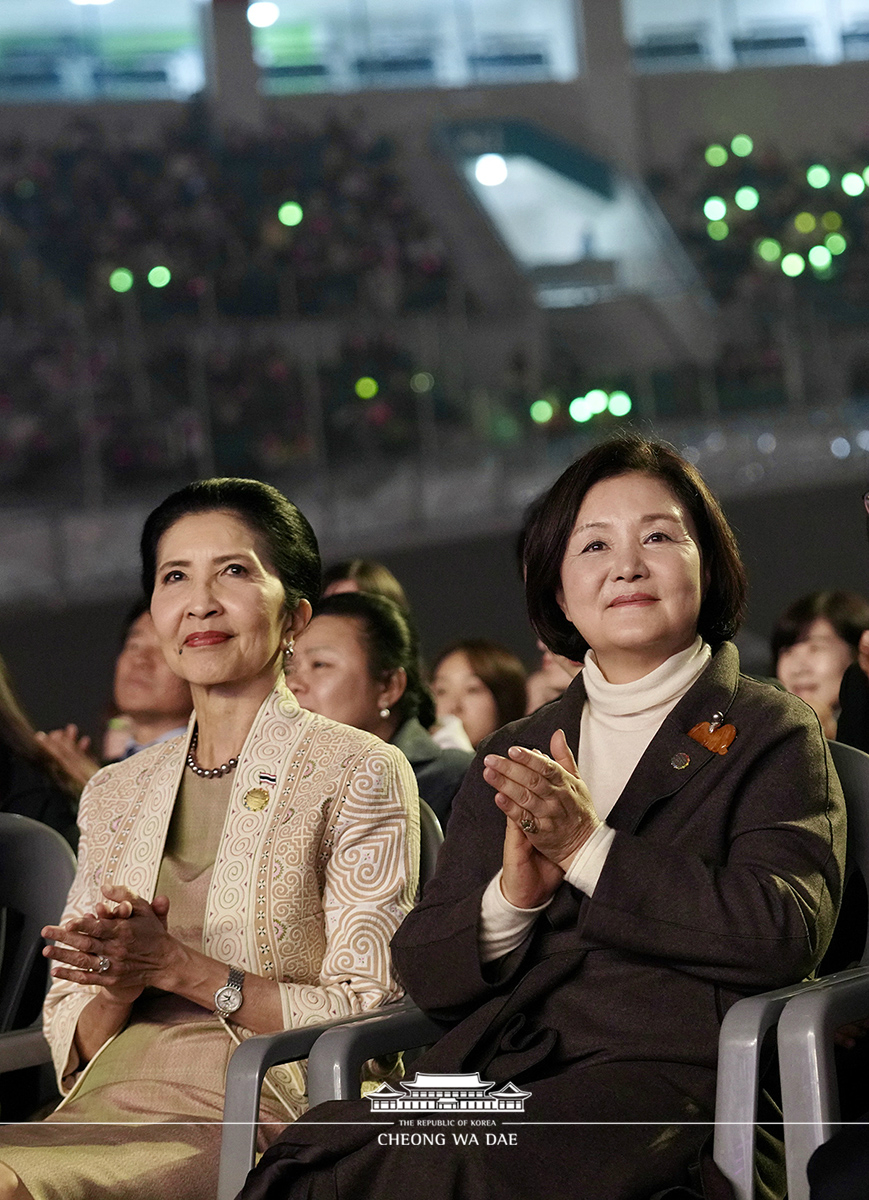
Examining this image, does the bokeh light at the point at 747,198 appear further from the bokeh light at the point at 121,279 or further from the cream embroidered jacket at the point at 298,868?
the cream embroidered jacket at the point at 298,868

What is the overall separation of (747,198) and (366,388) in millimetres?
2002

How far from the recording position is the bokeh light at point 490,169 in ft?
21.5

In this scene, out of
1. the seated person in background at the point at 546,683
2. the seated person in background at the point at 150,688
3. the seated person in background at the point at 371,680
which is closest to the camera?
the seated person in background at the point at 371,680

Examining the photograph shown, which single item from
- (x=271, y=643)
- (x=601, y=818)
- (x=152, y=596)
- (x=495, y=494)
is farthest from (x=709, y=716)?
(x=495, y=494)

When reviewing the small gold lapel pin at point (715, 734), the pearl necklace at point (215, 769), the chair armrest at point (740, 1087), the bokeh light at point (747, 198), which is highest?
the bokeh light at point (747, 198)

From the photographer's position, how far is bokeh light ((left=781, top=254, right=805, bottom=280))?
21.0 ft

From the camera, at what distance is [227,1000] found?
1.60 meters

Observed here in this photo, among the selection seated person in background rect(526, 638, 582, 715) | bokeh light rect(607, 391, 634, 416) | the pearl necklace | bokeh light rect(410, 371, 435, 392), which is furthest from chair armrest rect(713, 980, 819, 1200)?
bokeh light rect(410, 371, 435, 392)

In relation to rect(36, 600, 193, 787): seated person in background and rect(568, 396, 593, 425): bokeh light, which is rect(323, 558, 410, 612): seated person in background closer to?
rect(36, 600, 193, 787): seated person in background

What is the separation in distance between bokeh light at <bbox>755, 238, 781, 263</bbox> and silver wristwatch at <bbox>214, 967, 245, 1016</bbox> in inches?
215

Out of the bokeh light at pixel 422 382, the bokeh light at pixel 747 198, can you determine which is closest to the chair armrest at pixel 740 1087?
the bokeh light at pixel 422 382

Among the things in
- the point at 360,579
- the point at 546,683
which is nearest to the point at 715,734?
the point at 360,579

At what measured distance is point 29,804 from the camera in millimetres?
2348

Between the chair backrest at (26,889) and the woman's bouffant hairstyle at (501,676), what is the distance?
4.25ft
